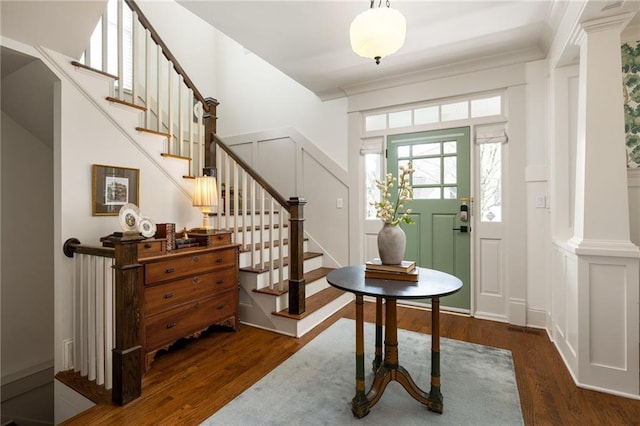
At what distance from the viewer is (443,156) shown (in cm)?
333

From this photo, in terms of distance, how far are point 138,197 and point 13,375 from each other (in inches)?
73.1

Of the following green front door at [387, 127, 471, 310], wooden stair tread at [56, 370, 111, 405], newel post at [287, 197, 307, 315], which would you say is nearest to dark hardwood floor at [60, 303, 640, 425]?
wooden stair tread at [56, 370, 111, 405]

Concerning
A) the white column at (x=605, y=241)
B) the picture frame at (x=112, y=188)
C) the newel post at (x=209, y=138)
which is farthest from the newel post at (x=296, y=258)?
the white column at (x=605, y=241)

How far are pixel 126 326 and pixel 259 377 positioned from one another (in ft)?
2.95

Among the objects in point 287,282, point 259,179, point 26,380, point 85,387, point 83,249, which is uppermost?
point 259,179

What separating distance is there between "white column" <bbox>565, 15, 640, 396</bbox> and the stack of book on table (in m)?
1.18

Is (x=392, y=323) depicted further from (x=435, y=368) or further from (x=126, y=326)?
(x=126, y=326)

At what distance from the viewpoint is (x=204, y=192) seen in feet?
9.14

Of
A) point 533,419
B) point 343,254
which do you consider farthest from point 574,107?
point 343,254

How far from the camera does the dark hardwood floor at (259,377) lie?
1704 mm

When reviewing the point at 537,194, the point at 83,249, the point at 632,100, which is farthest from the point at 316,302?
the point at 632,100

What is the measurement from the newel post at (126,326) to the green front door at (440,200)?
269 cm

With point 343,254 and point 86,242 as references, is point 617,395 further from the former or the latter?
point 86,242

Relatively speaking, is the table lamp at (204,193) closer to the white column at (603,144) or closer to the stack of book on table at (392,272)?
the stack of book on table at (392,272)
